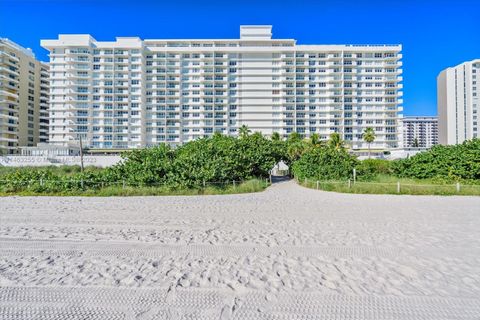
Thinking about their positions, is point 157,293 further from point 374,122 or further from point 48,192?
point 374,122

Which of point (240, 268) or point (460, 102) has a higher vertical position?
point (460, 102)

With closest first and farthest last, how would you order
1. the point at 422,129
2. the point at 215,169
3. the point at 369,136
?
the point at 215,169 → the point at 369,136 → the point at 422,129

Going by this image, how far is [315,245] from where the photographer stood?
5902 mm

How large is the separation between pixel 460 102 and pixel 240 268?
113 m

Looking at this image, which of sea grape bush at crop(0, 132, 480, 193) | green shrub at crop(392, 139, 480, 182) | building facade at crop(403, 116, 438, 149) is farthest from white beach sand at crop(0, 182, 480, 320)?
building facade at crop(403, 116, 438, 149)

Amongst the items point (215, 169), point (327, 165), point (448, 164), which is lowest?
point (215, 169)

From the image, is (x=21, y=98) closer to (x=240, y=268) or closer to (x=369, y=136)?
(x=240, y=268)

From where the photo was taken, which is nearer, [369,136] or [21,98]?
[369,136]

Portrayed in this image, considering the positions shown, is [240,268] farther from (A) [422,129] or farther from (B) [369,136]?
(A) [422,129]

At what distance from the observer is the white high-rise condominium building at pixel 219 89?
6700 centimetres

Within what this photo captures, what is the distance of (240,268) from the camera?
465 centimetres

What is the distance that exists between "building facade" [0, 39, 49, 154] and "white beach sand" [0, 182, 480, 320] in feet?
270

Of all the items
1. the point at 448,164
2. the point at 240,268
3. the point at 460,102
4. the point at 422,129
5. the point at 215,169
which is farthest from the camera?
the point at 422,129

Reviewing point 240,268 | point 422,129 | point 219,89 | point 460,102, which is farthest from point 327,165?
point 422,129
